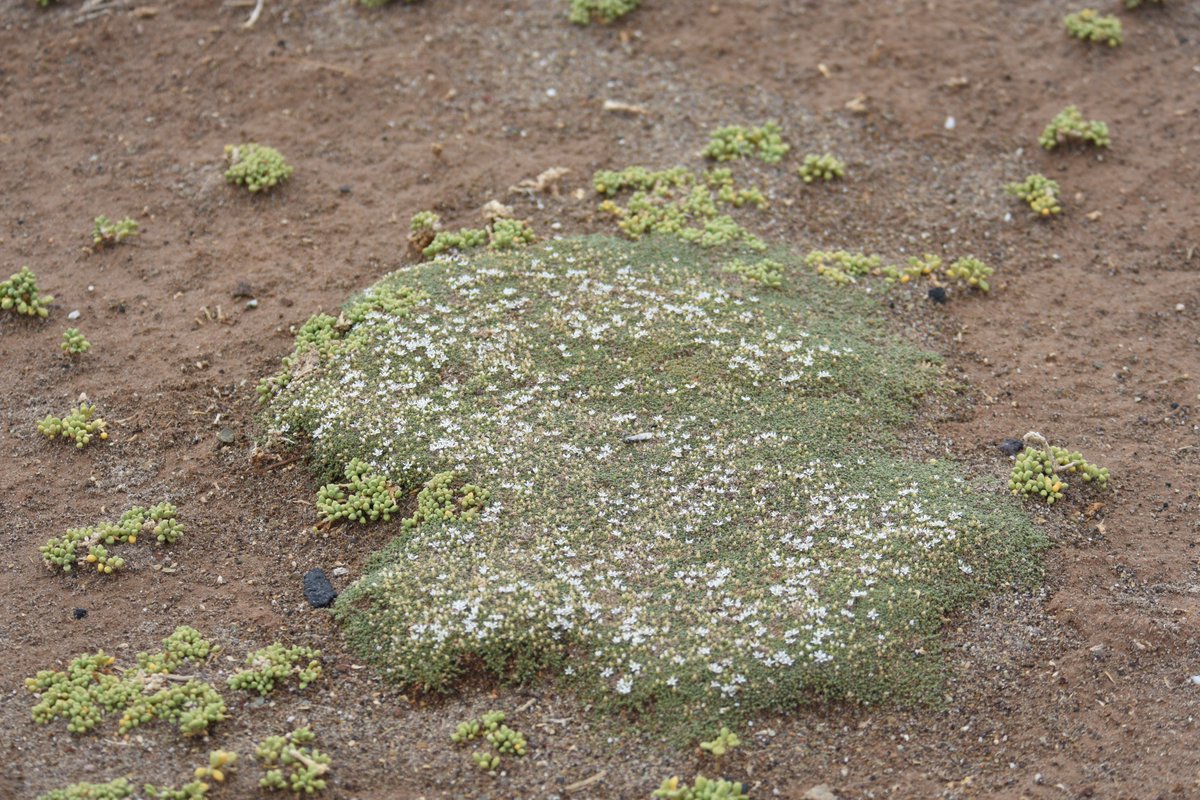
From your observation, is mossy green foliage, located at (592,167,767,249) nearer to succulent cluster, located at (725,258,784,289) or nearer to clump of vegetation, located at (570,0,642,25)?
succulent cluster, located at (725,258,784,289)

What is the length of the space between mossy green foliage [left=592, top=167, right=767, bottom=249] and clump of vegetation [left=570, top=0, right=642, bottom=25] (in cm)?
219

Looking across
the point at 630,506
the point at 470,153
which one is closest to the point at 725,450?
the point at 630,506

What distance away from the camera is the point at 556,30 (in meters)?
10.6

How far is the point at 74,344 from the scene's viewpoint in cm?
788

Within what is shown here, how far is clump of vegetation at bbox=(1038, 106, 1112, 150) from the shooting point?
9.39 metres

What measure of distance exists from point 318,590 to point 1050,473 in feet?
14.2

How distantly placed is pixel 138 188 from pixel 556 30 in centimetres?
390

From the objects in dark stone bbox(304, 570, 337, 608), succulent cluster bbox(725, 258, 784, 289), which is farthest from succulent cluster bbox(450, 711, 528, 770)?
succulent cluster bbox(725, 258, 784, 289)

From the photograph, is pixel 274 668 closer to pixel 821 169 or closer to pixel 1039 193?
pixel 821 169

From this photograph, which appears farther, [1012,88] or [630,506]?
[1012,88]

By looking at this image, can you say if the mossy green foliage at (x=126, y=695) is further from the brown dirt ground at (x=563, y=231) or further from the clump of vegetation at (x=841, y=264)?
the clump of vegetation at (x=841, y=264)

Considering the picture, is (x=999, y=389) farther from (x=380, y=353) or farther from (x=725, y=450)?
(x=380, y=353)

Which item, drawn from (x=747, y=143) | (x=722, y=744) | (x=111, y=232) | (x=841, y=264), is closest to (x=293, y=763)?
(x=722, y=744)

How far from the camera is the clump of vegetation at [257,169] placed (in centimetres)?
898
